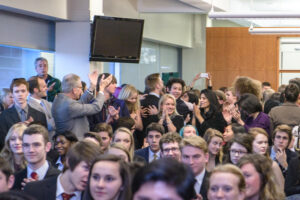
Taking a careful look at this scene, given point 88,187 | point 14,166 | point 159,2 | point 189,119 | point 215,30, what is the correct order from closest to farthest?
point 88,187
point 14,166
point 189,119
point 159,2
point 215,30

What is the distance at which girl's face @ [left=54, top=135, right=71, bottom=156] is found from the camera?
6.68 metres

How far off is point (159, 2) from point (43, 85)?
6.76 metres

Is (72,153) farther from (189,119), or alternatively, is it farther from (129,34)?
(129,34)

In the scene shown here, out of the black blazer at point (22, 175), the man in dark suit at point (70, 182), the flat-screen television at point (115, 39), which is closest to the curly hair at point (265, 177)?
the man in dark suit at point (70, 182)

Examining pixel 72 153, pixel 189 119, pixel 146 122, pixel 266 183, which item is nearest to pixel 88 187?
pixel 72 153

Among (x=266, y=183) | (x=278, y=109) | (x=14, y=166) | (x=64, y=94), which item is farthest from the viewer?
(x=278, y=109)

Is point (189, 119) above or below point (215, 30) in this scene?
below

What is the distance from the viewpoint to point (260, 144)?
6.11 metres

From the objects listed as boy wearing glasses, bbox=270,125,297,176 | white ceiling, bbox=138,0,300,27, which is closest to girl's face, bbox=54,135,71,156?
boy wearing glasses, bbox=270,125,297,176

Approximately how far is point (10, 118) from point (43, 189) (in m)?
2.91

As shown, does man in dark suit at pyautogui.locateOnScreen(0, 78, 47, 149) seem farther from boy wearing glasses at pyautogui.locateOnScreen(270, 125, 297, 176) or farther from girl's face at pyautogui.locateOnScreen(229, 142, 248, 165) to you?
boy wearing glasses at pyautogui.locateOnScreen(270, 125, 297, 176)

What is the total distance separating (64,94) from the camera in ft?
24.0

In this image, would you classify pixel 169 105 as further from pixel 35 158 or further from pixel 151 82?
pixel 35 158

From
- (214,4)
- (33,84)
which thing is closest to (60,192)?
(33,84)
